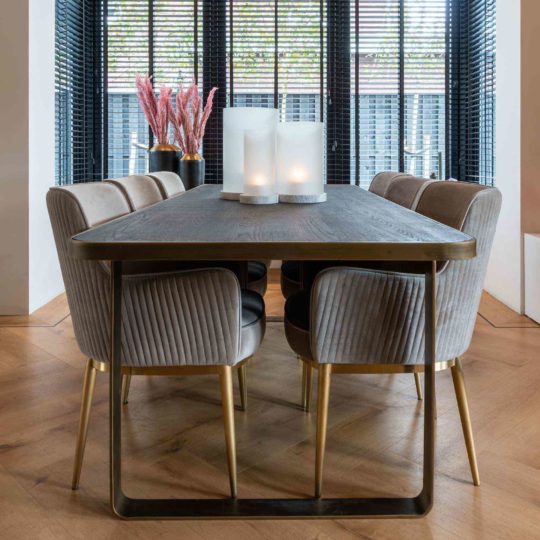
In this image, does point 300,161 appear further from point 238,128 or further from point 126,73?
point 126,73

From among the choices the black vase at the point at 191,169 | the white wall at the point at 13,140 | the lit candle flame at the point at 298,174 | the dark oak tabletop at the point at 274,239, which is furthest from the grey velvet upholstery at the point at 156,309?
the black vase at the point at 191,169

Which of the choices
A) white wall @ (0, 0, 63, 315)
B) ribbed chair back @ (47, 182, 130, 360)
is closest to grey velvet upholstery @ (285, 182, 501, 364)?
ribbed chair back @ (47, 182, 130, 360)

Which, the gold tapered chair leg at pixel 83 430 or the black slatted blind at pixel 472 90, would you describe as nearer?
the gold tapered chair leg at pixel 83 430

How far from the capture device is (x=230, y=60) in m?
4.81

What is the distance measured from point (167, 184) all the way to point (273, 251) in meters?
1.78

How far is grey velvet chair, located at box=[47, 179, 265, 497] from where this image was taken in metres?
1.43

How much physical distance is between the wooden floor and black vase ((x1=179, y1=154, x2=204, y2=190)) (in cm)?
161

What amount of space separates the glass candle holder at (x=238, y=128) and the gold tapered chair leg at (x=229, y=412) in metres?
0.99

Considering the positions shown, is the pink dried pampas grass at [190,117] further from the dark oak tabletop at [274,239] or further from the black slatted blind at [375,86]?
the dark oak tabletop at [274,239]

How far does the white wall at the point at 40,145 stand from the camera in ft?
11.5

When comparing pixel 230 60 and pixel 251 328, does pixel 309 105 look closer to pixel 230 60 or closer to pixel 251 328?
pixel 230 60

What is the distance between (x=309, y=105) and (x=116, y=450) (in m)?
3.94

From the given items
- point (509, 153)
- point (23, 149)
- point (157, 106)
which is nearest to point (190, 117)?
point (157, 106)

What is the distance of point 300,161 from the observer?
84.7 inches
